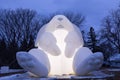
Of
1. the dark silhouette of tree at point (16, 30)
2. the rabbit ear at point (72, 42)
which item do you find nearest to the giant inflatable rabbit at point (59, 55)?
the rabbit ear at point (72, 42)

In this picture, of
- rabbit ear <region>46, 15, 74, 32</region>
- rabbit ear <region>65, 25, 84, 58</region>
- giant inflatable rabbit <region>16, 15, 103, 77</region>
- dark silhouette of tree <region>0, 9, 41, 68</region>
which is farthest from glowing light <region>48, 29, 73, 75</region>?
dark silhouette of tree <region>0, 9, 41, 68</region>

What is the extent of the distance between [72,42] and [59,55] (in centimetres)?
91

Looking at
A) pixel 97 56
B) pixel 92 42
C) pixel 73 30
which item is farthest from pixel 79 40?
pixel 92 42

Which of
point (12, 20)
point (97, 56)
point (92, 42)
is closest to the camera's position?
point (97, 56)

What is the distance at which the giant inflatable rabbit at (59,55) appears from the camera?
1291cm

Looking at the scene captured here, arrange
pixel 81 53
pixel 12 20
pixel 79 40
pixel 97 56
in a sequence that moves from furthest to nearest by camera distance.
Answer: pixel 12 20
pixel 79 40
pixel 81 53
pixel 97 56

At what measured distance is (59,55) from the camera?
14.5 m

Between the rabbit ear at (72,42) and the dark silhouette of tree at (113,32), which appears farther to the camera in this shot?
the dark silhouette of tree at (113,32)

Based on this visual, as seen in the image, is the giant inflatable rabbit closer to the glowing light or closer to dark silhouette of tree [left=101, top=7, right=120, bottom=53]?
the glowing light

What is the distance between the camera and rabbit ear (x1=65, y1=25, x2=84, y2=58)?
14.3m

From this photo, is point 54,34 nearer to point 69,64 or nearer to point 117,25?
point 69,64

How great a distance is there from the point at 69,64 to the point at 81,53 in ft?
3.41

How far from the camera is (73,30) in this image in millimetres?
15008

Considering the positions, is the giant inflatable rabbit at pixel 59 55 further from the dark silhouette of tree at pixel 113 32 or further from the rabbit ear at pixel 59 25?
the dark silhouette of tree at pixel 113 32
